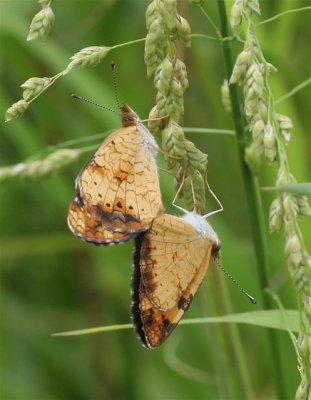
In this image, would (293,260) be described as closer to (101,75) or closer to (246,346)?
(246,346)

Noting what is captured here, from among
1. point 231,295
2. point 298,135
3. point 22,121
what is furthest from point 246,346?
point 22,121

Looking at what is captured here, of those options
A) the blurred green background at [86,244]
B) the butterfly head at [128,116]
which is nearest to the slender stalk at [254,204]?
the butterfly head at [128,116]

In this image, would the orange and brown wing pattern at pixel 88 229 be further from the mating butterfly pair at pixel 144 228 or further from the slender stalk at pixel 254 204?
the slender stalk at pixel 254 204

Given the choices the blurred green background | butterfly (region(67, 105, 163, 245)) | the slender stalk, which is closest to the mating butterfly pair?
butterfly (region(67, 105, 163, 245))

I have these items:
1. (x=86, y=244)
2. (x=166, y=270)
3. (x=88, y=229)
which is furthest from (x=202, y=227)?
(x=86, y=244)

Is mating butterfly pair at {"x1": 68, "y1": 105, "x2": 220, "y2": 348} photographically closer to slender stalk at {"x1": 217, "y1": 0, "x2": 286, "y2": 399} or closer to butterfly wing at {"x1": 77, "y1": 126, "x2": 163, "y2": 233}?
butterfly wing at {"x1": 77, "y1": 126, "x2": 163, "y2": 233}

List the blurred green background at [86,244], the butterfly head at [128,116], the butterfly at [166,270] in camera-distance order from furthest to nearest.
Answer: the blurred green background at [86,244]
the butterfly head at [128,116]
the butterfly at [166,270]
